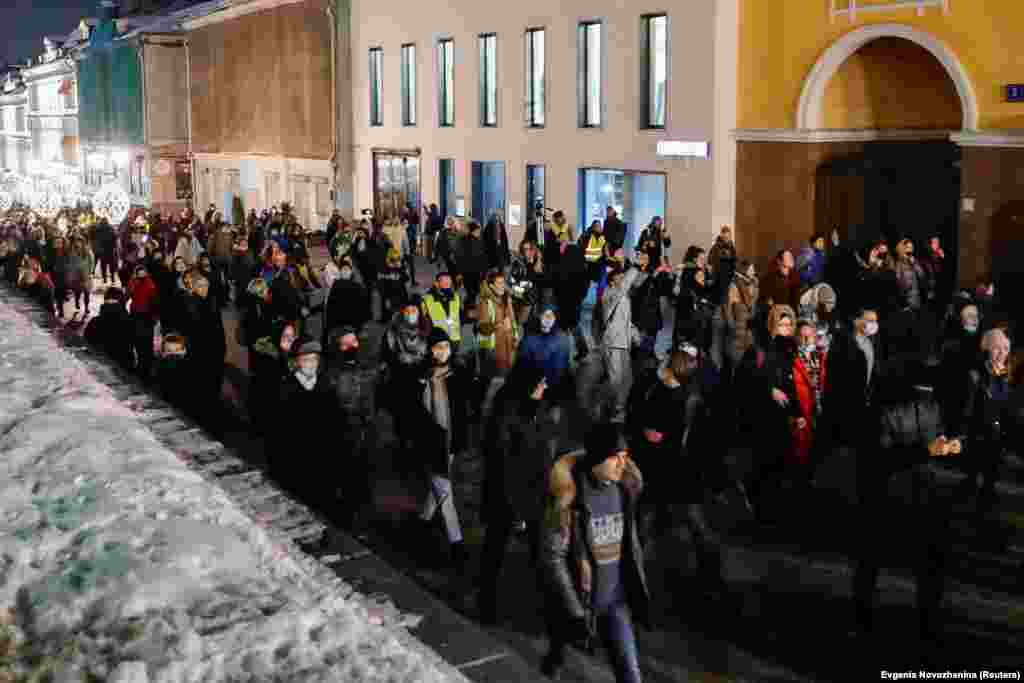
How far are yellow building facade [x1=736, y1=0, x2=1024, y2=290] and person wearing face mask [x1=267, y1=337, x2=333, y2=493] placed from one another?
1383 cm

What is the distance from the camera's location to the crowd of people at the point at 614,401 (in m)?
6.89

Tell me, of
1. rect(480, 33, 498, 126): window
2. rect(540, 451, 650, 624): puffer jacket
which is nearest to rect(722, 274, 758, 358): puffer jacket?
rect(540, 451, 650, 624): puffer jacket

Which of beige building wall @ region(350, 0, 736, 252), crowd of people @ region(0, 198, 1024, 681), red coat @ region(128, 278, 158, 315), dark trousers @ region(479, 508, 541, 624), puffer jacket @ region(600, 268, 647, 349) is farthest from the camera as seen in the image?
beige building wall @ region(350, 0, 736, 252)

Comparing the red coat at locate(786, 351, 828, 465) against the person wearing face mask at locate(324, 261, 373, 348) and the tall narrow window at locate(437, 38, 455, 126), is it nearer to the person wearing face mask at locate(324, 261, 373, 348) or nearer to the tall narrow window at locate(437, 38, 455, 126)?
the person wearing face mask at locate(324, 261, 373, 348)

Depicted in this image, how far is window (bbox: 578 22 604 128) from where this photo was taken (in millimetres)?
28094

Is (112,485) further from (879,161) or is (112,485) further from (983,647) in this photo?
(879,161)

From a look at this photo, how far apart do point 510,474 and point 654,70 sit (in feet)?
63.6

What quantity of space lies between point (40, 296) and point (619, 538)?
14.8m

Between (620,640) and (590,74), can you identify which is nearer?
(620,640)

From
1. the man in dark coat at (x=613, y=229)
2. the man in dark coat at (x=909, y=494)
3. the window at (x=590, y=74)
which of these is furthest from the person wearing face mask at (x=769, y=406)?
the window at (x=590, y=74)

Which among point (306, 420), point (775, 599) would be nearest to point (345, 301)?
point (306, 420)

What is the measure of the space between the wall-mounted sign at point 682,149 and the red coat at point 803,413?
1468 centimetres

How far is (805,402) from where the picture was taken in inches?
419

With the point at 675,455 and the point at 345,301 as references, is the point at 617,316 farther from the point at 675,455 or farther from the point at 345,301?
the point at 675,455
